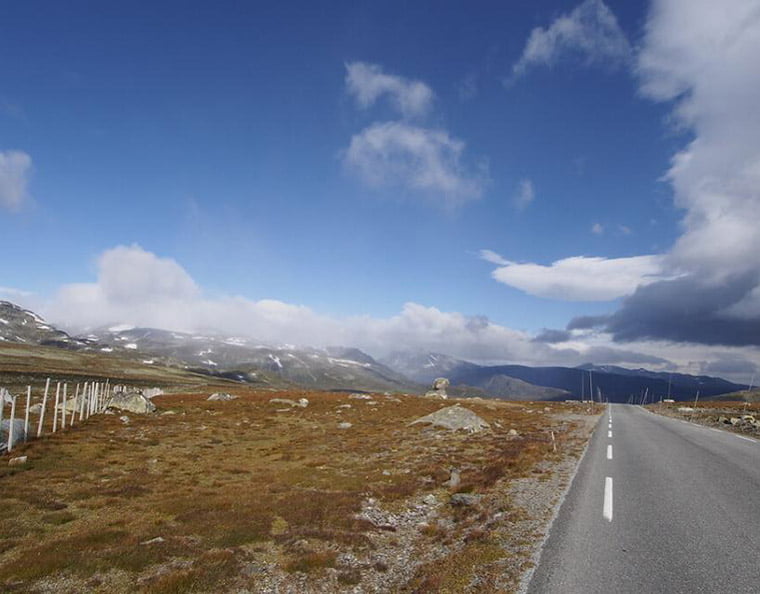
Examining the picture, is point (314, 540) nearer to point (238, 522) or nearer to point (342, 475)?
point (238, 522)

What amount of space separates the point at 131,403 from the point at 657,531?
54.1 m

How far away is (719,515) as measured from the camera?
12578 mm

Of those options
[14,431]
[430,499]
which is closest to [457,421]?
[430,499]

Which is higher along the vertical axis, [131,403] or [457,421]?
[457,421]

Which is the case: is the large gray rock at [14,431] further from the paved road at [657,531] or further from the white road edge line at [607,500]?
the white road edge line at [607,500]

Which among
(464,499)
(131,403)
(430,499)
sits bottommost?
(131,403)

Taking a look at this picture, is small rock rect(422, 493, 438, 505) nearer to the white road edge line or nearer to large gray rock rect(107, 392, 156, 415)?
the white road edge line

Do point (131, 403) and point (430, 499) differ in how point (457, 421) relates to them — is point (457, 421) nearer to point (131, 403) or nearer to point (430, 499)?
point (430, 499)

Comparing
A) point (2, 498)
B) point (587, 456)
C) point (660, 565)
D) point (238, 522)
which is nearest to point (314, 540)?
point (238, 522)

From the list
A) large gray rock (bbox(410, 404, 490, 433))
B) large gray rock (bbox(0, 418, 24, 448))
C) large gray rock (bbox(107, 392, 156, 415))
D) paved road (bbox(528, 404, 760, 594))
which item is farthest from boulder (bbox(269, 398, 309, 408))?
paved road (bbox(528, 404, 760, 594))

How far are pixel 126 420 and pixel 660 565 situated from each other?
1817 inches

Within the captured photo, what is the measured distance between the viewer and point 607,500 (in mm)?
14680

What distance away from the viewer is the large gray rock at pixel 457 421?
4041 centimetres

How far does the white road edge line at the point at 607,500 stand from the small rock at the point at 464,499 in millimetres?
4656
